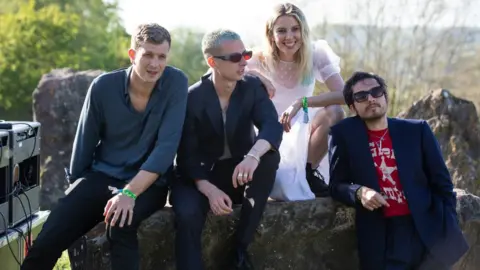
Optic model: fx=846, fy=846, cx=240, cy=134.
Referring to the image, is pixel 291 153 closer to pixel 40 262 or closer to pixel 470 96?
pixel 40 262

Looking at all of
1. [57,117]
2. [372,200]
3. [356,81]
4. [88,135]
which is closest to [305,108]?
[356,81]

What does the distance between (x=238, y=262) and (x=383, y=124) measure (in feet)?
3.17

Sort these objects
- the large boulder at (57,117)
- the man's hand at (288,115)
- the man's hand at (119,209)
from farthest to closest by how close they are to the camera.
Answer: the large boulder at (57,117), the man's hand at (288,115), the man's hand at (119,209)

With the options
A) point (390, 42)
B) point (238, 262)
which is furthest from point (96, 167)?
point (390, 42)

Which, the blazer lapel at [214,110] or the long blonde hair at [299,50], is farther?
the long blonde hair at [299,50]

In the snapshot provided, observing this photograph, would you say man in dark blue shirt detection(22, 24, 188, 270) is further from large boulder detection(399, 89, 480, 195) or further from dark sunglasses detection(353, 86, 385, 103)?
large boulder detection(399, 89, 480, 195)

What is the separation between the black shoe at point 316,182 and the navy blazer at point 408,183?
20.8 inches

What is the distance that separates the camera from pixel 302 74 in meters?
4.77

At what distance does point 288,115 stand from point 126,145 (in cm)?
93

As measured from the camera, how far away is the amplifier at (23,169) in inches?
167

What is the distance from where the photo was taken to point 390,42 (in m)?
13.6

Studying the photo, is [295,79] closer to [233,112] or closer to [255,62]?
[255,62]

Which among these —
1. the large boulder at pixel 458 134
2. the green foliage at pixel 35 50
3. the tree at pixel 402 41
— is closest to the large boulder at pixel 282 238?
the large boulder at pixel 458 134

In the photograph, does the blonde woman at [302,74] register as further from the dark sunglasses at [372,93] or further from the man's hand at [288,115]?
the dark sunglasses at [372,93]
